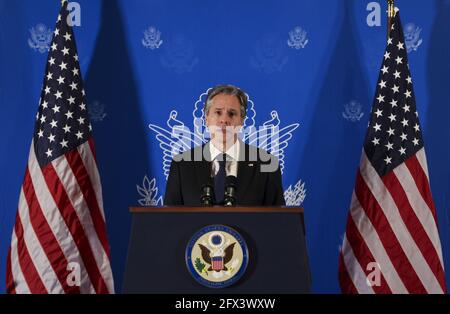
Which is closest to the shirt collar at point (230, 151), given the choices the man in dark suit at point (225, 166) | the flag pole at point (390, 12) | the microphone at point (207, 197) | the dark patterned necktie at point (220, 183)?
the man in dark suit at point (225, 166)

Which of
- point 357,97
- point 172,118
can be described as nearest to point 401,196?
point 357,97

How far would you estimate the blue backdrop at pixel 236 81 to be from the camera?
13.5ft

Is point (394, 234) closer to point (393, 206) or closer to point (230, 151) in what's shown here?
point (393, 206)

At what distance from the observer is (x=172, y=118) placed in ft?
13.6

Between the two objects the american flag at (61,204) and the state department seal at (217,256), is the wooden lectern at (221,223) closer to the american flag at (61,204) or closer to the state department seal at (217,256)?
the state department seal at (217,256)

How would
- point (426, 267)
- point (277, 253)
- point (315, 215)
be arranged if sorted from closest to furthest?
point (277, 253), point (426, 267), point (315, 215)

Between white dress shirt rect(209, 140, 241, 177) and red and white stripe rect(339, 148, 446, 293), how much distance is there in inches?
38.7

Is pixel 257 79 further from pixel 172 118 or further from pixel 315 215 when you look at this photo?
pixel 315 215

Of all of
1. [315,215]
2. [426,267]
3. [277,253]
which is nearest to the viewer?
[277,253]

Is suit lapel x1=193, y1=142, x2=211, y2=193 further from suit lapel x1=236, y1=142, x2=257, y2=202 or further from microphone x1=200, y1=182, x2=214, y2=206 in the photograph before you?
microphone x1=200, y1=182, x2=214, y2=206

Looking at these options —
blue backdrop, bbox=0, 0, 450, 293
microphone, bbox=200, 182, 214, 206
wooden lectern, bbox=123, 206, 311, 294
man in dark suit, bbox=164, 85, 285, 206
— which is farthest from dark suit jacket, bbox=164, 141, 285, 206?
blue backdrop, bbox=0, 0, 450, 293

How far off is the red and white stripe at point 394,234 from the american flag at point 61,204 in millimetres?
1423

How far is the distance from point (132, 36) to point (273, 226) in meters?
2.32

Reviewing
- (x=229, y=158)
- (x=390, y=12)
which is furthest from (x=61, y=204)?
(x=390, y=12)
